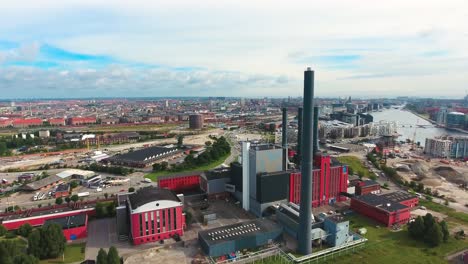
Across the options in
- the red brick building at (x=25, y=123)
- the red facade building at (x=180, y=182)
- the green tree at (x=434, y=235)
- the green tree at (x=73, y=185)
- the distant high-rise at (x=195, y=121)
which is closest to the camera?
the green tree at (x=434, y=235)

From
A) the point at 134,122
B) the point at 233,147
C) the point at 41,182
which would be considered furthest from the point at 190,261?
the point at 134,122

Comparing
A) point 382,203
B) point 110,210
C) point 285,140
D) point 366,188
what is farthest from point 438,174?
point 110,210

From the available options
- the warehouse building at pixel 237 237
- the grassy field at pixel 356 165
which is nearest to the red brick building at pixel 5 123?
the warehouse building at pixel 237 237

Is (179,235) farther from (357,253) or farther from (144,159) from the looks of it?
(144,159)

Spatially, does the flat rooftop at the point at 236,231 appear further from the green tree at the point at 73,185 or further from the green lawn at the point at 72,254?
the green tree at the point at 73,185

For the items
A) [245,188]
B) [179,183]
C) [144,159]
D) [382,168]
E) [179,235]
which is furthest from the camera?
[144,159]

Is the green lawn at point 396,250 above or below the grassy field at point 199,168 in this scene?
below
